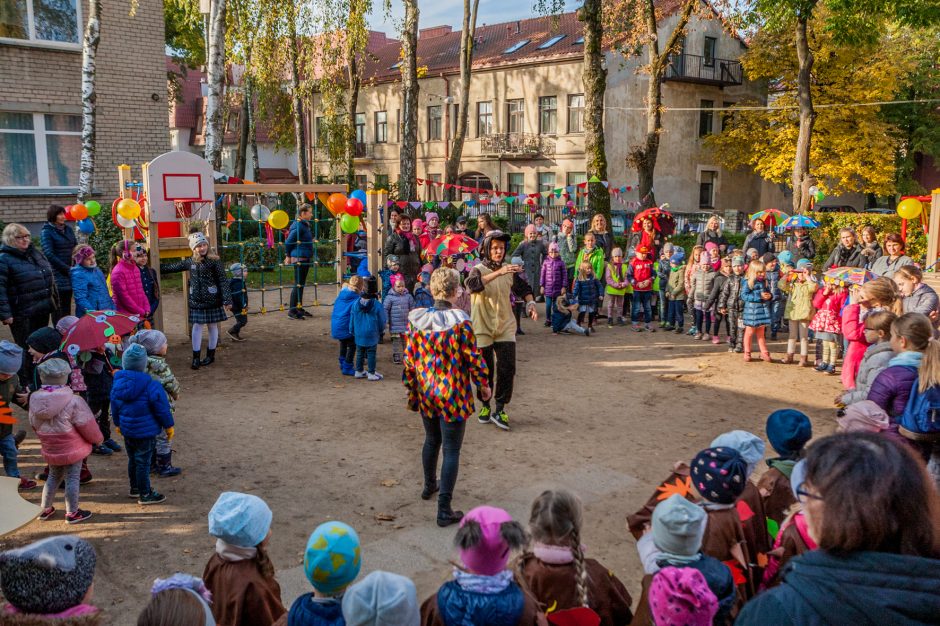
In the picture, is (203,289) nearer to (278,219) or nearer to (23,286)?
(23,286)

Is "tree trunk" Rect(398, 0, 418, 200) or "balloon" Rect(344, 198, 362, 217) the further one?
"tree trunk" Rect(398, 0, 418, 200)

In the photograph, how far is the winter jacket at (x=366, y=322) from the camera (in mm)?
9773

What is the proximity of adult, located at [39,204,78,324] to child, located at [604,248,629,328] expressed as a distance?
8.36m

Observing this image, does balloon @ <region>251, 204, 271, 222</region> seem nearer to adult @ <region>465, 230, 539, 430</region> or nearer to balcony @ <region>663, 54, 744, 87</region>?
adult @ <region>465, 230, 539, 430</region>

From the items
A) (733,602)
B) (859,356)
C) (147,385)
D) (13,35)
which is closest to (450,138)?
(13,35)

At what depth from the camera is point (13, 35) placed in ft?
57.0

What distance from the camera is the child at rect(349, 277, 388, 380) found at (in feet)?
32.1

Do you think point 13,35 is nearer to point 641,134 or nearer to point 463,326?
point 463,326

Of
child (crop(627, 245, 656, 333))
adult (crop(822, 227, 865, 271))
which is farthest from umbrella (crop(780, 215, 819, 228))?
child (crop(627, 245, 656, 333))

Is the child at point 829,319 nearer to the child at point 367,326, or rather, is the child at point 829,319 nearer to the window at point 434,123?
the child at point 367,326

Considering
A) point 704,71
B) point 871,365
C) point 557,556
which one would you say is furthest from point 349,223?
point 704,71

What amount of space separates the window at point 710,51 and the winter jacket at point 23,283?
3595cm

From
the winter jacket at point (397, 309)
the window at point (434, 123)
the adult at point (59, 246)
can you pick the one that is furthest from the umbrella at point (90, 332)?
the window at point (434, 123)

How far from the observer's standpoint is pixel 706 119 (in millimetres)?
38625
